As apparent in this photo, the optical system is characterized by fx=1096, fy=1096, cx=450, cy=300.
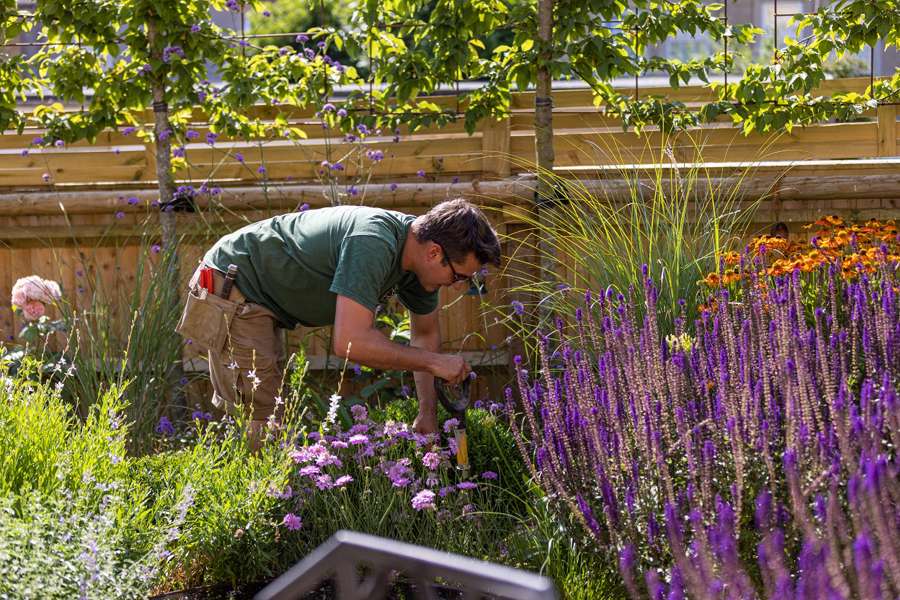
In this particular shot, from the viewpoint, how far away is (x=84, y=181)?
21.1 feet

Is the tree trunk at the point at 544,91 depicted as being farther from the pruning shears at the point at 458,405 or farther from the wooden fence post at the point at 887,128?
the wooden fence post at the point at 887,128

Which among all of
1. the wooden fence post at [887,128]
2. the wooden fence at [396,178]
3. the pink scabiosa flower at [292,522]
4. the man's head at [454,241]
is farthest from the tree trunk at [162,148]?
the wooden fence post at [887,128]

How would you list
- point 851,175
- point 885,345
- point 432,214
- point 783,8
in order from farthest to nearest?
point 783,8 → point 851,175 → point 432,214 → point 885,345

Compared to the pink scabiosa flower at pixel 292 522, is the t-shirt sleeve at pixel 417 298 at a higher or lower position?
higher

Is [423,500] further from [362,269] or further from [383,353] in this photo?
[362,269]

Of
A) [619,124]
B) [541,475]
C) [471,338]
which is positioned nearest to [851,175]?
[619,124]

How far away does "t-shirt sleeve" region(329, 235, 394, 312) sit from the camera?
3602 millimetres

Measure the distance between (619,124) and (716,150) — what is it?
58 cm

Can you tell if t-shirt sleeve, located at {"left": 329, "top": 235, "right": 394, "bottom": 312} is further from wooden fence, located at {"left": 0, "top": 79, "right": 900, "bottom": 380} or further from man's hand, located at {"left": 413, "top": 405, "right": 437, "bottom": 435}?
wooden fence, located at {"left": 0, "top": 79, "right": 900, "bottom": 380}

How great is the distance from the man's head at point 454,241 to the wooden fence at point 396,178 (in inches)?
61.5

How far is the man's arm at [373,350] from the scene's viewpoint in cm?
358

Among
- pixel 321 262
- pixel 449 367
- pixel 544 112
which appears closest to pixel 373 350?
pixel 449 367

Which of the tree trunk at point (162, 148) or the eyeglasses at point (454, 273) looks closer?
the eyeglasses at point (454, 273)

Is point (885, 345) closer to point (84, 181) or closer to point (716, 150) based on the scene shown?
point (716, 150)
